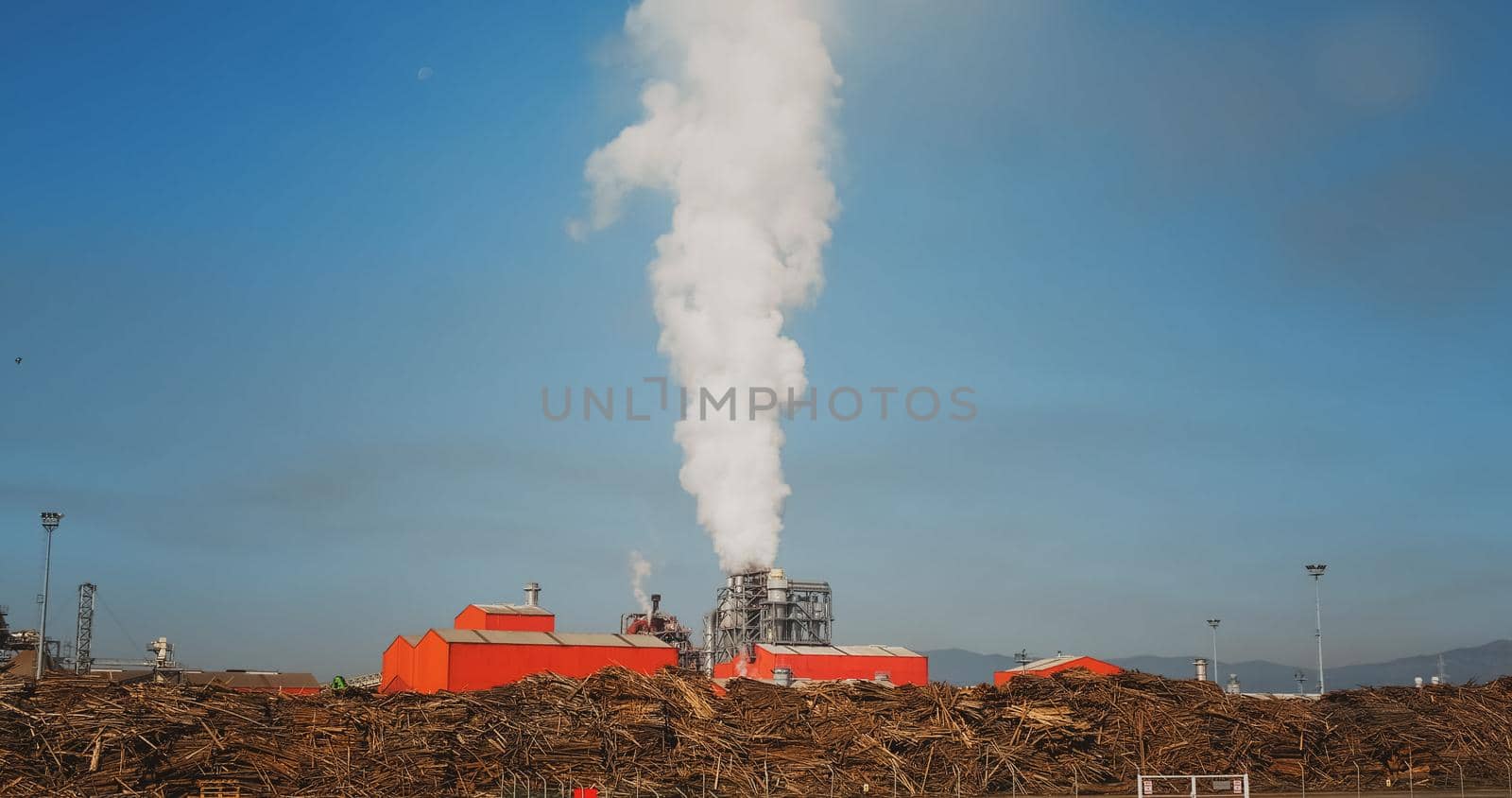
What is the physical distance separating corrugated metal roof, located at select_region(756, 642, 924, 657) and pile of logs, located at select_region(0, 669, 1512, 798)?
3370cm

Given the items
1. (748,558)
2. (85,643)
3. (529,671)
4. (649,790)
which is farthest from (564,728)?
(85,643)

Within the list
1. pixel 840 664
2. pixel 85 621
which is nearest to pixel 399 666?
pixel 840 664

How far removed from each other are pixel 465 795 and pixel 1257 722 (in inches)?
1180

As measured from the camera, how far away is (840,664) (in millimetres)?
79562

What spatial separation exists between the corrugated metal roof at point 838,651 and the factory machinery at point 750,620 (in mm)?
7457

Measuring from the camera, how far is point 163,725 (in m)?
35.4

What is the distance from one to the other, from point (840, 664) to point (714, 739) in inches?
1600

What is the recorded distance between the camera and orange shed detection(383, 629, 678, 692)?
61719 millimetres

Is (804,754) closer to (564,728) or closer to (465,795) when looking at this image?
(564,728)

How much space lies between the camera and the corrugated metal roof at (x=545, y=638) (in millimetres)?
63625

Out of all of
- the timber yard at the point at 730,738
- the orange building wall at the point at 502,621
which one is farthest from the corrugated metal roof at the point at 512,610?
the timber yard at the point at 730,738

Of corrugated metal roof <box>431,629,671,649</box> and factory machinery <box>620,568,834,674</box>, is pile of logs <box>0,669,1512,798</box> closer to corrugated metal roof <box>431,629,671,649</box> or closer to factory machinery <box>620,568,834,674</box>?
corrugated metal roof <box>431,629,671,649</box>

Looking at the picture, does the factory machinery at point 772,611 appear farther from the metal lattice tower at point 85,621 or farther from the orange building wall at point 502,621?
the metal lattice tower at point 85,621

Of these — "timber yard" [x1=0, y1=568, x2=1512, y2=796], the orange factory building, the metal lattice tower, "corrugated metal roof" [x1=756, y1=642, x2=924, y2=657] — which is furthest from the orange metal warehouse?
the metal lattice tower
